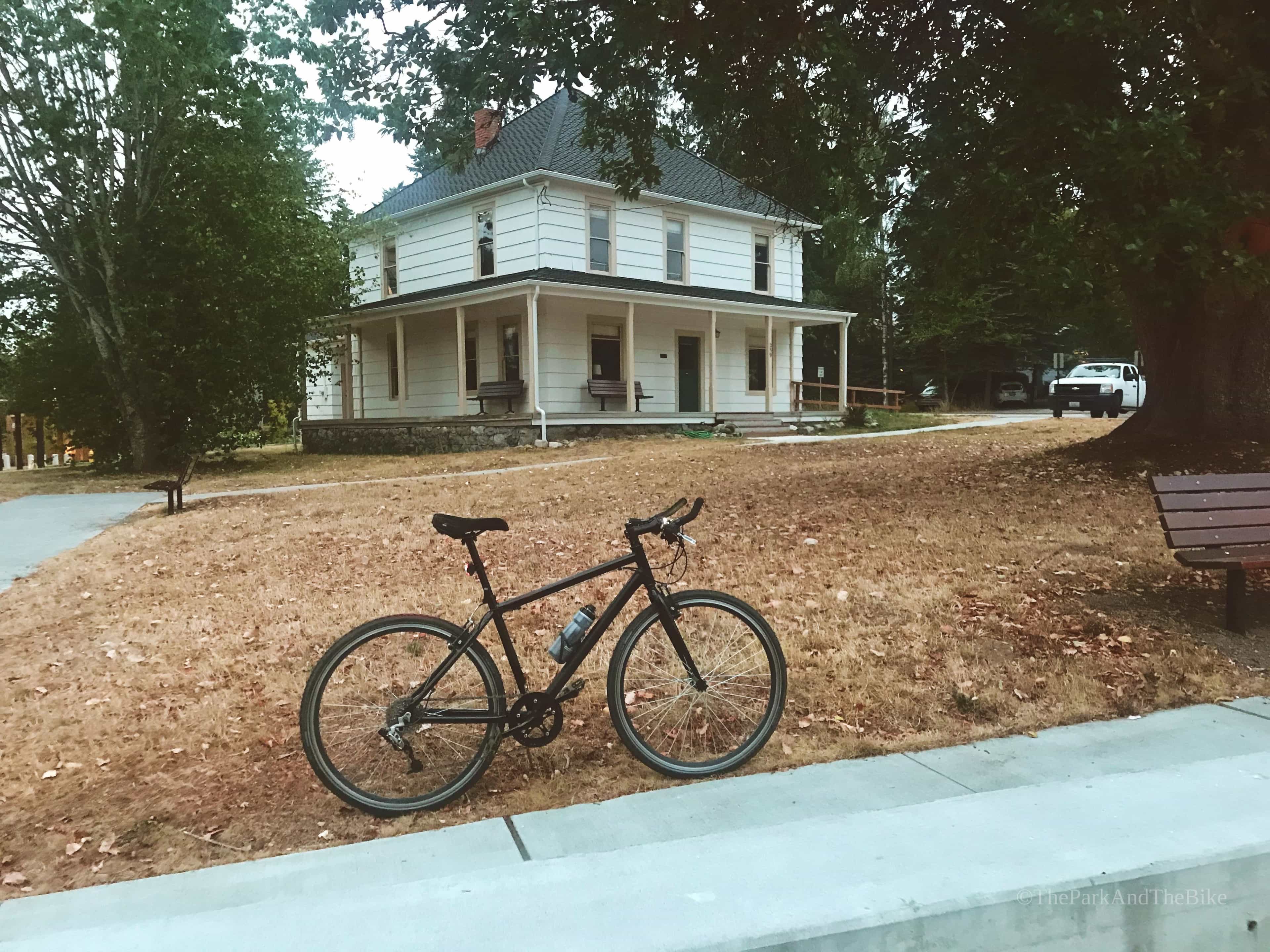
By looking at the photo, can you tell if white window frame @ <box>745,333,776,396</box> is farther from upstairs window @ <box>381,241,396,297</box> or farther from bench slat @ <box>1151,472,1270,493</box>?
bench slat @ <box>1151,472,1270,493</box>

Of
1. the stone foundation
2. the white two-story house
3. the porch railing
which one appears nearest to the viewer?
the stone foundation

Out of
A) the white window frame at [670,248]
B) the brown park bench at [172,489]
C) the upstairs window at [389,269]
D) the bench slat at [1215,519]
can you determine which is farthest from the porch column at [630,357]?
the bench slat at [1215,519]

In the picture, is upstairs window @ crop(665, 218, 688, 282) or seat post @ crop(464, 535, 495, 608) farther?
upstairs window @ crop(665, 218, 688, 282)

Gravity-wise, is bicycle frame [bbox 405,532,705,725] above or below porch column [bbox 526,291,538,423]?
below

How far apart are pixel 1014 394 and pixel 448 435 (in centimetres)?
2920

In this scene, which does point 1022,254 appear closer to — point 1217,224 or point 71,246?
point 1217,224

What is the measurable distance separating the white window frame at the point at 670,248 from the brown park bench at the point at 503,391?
4.82 metres

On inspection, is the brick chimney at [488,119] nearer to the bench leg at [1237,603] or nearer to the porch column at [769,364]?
the bench leg at [1237,603]

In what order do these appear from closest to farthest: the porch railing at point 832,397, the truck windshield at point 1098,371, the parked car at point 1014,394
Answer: the porch railing at point 832,397
the truck windshield at point 1098,371
the parked car at point 1014,394

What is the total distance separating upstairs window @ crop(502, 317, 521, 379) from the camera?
22.8 meters

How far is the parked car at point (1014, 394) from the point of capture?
41938 millimetres

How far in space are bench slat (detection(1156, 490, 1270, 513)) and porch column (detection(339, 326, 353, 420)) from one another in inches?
918

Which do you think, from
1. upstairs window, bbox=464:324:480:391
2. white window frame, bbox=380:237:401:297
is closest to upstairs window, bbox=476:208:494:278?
upstairs window, bbox=464:324:480:391

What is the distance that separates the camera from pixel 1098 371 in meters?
31.8
